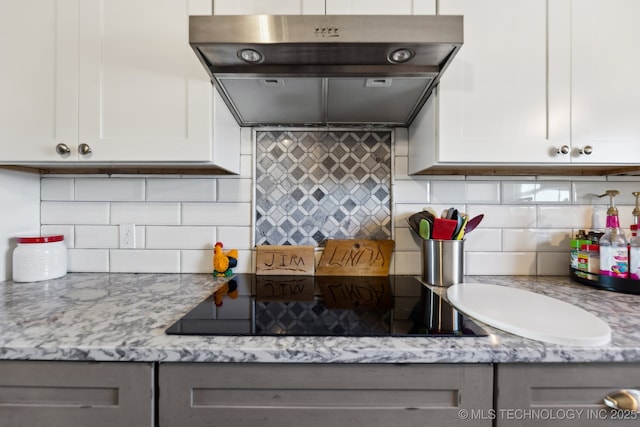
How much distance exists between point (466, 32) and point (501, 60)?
14 centimetres

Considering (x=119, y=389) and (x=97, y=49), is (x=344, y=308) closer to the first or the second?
(x=119, y=389)

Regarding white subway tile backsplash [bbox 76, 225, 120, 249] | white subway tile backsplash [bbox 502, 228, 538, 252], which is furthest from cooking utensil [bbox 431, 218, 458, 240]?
white subway tile backsplash [bbox 76, 225, 120, 249]

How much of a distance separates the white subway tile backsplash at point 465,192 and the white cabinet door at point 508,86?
307mm

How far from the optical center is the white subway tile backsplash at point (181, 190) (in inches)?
48.0

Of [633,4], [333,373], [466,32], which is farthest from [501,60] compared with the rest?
[333,373]

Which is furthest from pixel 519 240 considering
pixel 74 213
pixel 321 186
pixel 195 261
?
pixel 74 213

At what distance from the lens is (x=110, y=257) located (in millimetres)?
1224

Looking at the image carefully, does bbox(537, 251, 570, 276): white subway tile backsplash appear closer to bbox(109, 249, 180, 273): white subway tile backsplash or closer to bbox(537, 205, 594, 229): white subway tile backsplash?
bbox(537, 205, 594, 229): white subway tile backsplash

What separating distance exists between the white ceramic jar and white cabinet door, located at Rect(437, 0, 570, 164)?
147cm

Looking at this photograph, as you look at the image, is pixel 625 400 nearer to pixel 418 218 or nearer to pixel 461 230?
pixel 461 230

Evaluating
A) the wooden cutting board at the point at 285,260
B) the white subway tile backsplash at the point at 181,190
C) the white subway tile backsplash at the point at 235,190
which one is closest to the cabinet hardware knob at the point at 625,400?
the wooden cutting board at the point at 285,260

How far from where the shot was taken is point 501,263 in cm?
122

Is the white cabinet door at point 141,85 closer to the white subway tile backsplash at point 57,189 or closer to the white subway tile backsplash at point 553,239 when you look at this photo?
the white subway tile backsplash at point 57,189

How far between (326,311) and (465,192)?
817 mm
